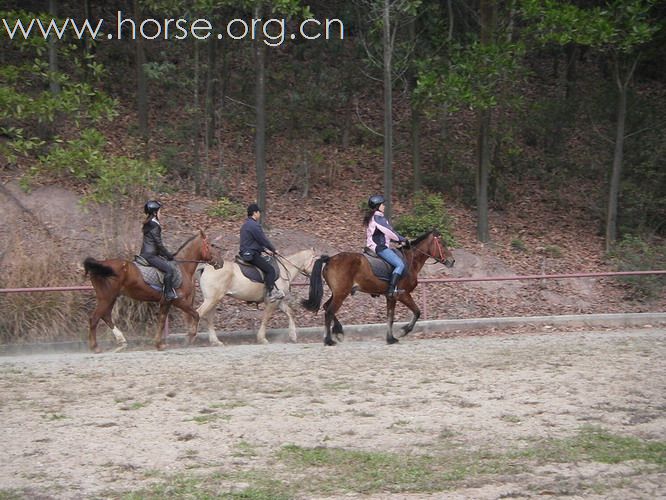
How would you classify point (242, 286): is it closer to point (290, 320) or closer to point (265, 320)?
point (265, 320)

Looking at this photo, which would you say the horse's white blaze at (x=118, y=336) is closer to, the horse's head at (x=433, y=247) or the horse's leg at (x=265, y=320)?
the horse's leg at (x=265, y=320)

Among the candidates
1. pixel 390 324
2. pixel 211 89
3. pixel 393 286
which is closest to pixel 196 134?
pixel 211 89

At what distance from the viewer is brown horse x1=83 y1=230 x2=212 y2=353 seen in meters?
15.9

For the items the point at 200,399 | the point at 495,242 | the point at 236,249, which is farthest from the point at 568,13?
the point at 200,399

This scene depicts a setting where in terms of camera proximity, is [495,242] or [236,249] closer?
[236,249]

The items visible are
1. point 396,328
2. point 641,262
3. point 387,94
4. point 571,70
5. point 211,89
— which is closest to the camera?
point 396,328

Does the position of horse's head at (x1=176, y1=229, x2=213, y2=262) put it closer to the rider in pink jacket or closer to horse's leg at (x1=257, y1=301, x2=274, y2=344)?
horse's leg at (x1=257, y1=301, x2=274, y2=344)

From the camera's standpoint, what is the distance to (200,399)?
12078 millimetres

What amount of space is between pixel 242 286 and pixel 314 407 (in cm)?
580

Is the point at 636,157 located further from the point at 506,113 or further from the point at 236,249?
the point at 236,249

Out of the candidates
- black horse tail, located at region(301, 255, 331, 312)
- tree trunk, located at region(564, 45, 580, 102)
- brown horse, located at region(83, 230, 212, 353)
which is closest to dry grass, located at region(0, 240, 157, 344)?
brown horse, located at region(83, 230, 212, 353)

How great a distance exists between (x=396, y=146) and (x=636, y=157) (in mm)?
6911

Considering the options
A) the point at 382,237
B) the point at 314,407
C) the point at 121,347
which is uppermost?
the point at 382,237

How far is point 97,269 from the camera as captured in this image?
15656 millimetres
